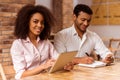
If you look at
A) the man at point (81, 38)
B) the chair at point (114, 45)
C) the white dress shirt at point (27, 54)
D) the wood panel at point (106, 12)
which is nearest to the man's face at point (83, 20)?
the man at point (81, 38)

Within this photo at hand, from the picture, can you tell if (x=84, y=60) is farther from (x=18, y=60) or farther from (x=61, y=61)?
(x=18, y=60)

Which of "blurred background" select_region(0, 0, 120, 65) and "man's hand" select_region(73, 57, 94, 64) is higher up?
"blurred background" select_region(0, 0, 120, 65)

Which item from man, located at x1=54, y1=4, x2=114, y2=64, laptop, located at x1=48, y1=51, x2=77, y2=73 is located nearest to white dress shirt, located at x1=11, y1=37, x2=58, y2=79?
laptop, located at x1=48, y1=51, x2=77, y2=73

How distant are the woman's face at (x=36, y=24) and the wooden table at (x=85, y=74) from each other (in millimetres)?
422

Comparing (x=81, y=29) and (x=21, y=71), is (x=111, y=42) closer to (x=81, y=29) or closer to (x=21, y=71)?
(x=81, y=29)

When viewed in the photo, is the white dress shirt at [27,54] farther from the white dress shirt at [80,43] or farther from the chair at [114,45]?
the chair at [114,45]

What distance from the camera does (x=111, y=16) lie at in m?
5.34

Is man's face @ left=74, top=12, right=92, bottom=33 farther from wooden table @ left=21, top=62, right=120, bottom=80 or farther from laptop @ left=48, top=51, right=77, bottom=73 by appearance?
laptop @ left=48, top=51, right=77, bottom=73

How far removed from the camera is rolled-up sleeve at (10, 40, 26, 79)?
199 cm

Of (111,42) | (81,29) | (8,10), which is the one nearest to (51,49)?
(81,29)

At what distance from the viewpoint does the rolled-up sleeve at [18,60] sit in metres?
1.99

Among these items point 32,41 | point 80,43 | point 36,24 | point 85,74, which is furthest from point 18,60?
point 80,43

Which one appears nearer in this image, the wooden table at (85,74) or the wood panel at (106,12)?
the wooden table at (85,74)

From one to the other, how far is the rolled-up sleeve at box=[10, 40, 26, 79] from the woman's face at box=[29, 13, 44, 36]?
0.61 feet
